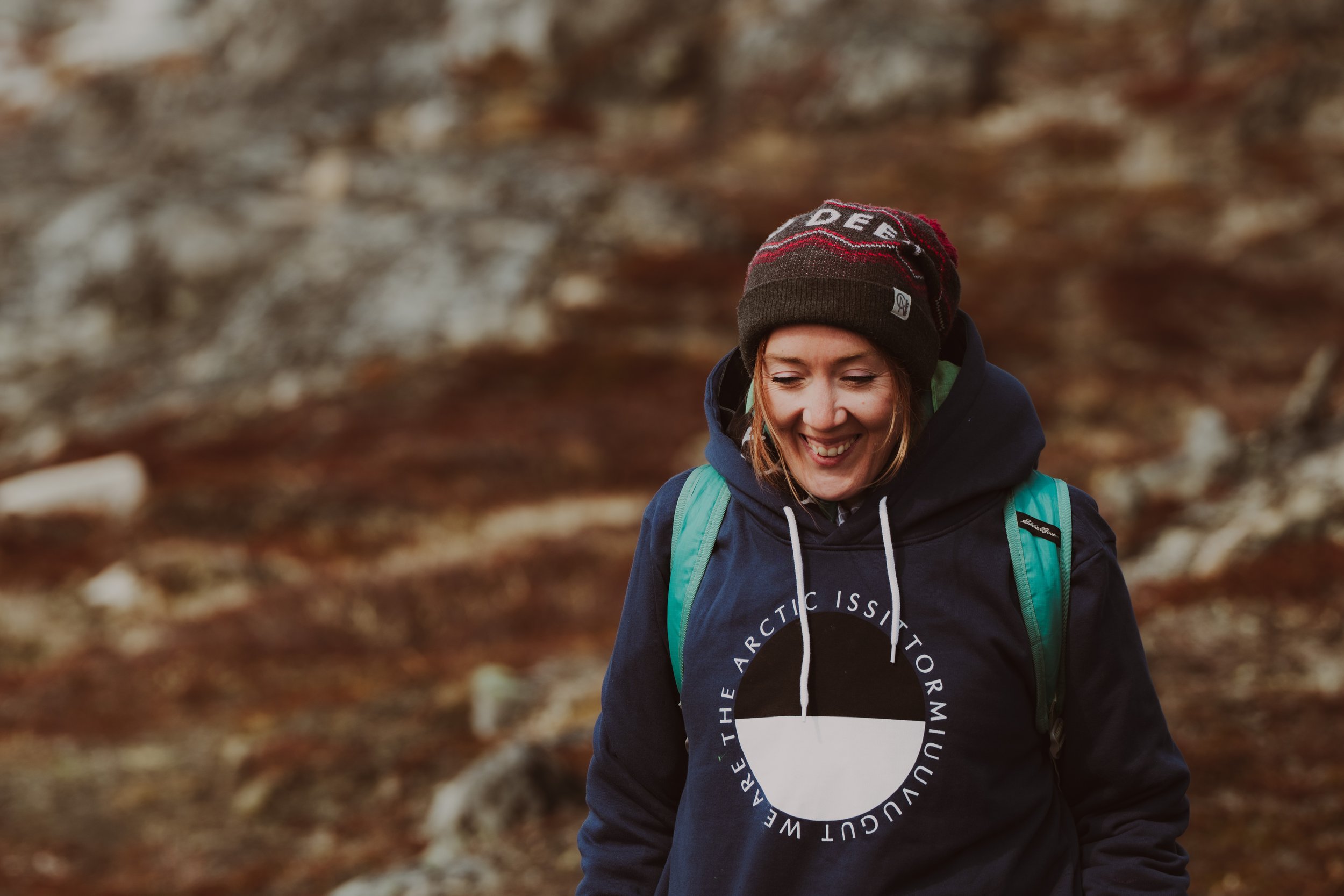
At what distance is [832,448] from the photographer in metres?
2.70

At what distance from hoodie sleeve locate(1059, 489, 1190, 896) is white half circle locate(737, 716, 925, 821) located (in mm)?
385

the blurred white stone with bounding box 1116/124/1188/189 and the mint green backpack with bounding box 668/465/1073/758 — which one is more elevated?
the blurred white stone with bounding box 1116/124/1188/189

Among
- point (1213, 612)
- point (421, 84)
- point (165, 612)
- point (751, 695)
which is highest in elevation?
point (421, 84)

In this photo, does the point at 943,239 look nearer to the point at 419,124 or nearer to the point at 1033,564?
the point at 1033,564

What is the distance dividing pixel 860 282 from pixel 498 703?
31.6 ft

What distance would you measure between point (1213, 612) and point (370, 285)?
25.7m

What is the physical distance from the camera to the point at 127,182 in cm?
4119

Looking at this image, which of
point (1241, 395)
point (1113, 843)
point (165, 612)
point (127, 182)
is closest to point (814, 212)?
point (1113, 843)

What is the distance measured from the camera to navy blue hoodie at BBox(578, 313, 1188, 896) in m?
2.61

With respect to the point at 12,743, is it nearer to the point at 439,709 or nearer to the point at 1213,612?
the point at 439,709

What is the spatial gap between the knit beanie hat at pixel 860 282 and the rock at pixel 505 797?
20.0 ft

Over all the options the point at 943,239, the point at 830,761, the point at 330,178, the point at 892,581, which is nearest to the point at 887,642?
the point at 892,581

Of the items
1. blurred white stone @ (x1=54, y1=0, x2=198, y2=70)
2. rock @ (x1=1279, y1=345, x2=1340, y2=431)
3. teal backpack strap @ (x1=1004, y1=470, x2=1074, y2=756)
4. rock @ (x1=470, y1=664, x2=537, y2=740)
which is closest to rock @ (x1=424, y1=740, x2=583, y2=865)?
rock @ (x1=470, y1=664, x2=537, y2=740)

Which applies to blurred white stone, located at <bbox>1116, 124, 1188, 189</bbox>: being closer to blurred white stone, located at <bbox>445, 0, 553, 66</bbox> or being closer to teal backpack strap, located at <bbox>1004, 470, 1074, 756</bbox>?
blurred white stone, located at <bbox>445, 0, 553, 66</bbox>
